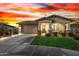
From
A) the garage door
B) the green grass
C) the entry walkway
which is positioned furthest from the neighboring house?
the entry walkway

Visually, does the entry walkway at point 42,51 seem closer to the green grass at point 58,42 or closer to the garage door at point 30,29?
the green grass at point 58,42

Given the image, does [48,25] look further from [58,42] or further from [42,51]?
[42,51]

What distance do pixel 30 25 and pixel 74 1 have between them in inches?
32.1

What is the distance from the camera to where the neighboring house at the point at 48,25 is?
4.71 m

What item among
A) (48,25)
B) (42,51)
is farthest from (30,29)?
(42,51)

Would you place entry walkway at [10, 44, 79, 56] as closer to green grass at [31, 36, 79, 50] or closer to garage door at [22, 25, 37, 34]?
green grass at [31, 36, 79, 50]

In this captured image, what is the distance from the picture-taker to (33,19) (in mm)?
4758

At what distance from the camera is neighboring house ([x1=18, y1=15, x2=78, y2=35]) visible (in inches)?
186

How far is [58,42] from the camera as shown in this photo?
15.4 ft

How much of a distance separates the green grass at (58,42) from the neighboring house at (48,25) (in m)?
0.11

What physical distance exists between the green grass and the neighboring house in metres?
0.11

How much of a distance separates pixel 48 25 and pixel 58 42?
1.08 feet

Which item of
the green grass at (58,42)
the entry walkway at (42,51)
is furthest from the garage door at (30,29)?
the entry walkway at (42,51)

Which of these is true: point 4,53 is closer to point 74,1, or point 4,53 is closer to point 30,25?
point 30,25
